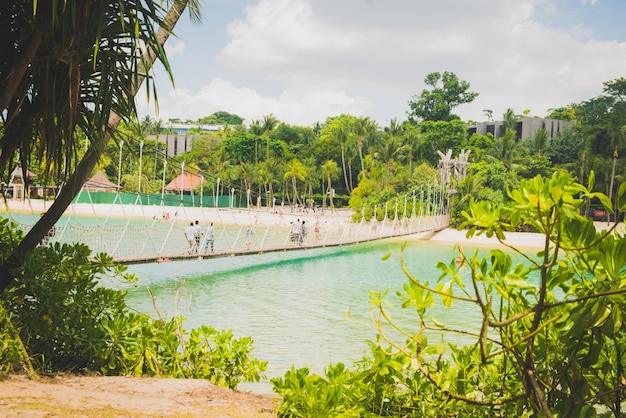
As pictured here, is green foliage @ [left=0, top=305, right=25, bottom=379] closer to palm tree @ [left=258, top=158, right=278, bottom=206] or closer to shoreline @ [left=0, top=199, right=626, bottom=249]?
shoreline @ [left=0, top=199, right=626, bottom=249]

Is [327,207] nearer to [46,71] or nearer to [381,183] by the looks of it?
[381,183]

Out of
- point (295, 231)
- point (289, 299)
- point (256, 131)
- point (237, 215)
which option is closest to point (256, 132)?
point (256, 131)

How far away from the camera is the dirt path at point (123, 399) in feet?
7.36

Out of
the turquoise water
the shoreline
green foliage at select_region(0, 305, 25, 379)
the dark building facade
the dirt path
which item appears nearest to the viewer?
the dirt path

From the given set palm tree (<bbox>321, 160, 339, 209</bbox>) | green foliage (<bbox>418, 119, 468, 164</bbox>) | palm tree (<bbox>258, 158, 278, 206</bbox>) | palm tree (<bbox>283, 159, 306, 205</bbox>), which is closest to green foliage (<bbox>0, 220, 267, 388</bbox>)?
palm tree (<bbox>283, 159, 306, 205</bbox>)

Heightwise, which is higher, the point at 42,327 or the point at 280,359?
the point at 42,327

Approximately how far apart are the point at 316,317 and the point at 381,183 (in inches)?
927

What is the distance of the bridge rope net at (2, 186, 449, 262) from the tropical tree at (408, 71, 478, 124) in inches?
636

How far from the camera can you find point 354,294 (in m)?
10.7

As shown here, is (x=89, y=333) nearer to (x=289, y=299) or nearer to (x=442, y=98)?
(x=289, y=299)

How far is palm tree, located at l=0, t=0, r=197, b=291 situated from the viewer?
2.39 metres

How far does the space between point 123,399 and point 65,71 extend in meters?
1.43

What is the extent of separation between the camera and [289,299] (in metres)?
9.93

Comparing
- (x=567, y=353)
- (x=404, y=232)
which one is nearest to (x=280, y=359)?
(x=567, y=353)
